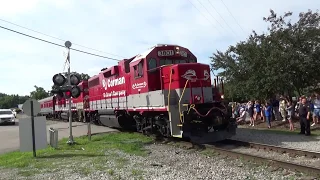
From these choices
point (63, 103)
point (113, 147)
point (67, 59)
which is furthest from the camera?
point (63, 103)

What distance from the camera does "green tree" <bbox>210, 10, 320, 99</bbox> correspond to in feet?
58.7

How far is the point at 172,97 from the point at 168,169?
4162 millimetres

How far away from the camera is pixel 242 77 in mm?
22281

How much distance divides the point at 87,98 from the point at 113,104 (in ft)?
22.6

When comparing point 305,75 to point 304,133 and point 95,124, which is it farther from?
point 95,124

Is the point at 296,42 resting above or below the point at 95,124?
above

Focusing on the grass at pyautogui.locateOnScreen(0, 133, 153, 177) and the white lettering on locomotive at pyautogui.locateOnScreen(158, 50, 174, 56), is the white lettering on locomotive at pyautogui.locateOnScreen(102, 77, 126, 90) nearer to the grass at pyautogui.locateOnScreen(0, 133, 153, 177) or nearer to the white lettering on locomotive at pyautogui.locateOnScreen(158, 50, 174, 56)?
the grass at pyautogui.locateOnScreen(0, 133, 153, 177)

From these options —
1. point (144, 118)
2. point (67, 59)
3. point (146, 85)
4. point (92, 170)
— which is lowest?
point (92, 170)

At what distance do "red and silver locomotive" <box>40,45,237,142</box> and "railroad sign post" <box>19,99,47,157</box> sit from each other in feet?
13.4

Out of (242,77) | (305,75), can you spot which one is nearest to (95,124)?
(242,77)

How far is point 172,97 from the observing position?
11.7 metres

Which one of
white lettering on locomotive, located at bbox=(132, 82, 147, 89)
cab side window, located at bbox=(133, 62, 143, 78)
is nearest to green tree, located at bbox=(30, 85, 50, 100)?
white lettering on locomotive, located at bbox=(132, 82, 147, 89)

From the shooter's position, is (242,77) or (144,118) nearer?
(144,118)

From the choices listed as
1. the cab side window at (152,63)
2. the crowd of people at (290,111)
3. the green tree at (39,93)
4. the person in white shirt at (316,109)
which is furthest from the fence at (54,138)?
the green tree at (39,93)
